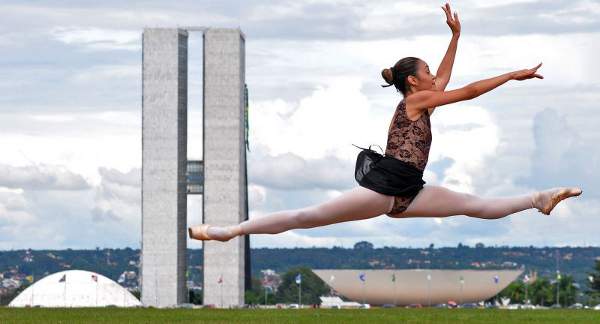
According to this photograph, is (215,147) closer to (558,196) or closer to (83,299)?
(83,299)

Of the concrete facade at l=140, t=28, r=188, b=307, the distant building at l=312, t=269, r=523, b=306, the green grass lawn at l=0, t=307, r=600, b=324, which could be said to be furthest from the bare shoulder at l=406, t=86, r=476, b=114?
the distant building at l=312, t=269, r=523, b=306

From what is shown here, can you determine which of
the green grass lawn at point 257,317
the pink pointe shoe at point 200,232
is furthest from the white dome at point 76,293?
the pink pointe shoe at point 200,232

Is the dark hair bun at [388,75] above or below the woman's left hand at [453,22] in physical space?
below

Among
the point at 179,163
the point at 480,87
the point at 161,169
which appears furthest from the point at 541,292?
the point at 480,87

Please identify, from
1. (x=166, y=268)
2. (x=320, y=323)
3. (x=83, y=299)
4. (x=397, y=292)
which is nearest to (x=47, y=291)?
(x=83, y=299)

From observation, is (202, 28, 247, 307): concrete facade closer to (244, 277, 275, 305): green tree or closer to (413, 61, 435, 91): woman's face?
(244, 277, 275, 305): green tree

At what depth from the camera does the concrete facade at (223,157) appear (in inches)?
3723

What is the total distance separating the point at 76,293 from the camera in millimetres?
97938

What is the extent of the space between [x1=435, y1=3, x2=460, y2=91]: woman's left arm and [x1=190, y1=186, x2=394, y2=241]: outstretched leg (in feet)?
3.38

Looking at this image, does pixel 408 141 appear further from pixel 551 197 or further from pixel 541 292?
pixel 541 292

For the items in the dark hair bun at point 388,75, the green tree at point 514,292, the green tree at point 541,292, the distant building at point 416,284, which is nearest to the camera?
the dark hair bun at point 388,75

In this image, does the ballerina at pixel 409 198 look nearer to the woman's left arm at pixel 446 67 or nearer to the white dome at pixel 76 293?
the woman's left arm at pixel 446 67

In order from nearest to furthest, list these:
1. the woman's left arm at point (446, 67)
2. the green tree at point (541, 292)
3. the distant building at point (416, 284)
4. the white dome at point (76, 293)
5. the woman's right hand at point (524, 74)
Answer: the woman's right hand at point (524, 74) < the woman's left arm at point (446, 67) < the white dome at point (76, 293) < the distant building at point (416, 284) < the green tree at point (541, 292)

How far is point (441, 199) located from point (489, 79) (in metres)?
1.10
